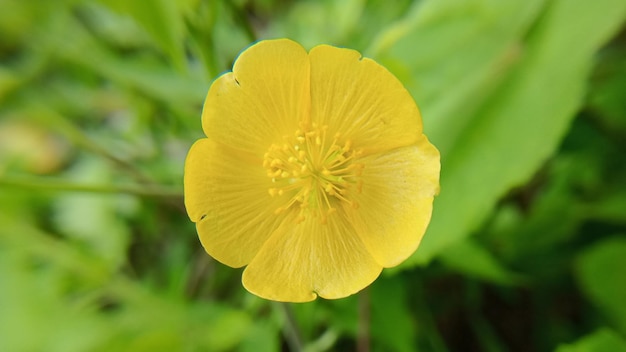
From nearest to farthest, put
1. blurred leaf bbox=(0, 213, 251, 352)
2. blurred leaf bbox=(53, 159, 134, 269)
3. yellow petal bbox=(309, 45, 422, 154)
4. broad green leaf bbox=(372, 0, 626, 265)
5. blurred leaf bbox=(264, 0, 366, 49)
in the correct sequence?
yellow petal bbox=(309, 45, 422, 154), broad green leaf bbox=(372, 0, 626, 265), blurred leaf bbox=(0, 213, 251, 352), blurred leaf bbox=(264, 0, 366, 49), blurred leaf bbox=(53, 159, 134, 269)

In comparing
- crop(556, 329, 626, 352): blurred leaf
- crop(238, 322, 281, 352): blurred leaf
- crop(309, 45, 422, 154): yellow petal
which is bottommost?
crop(238, 322, 281, 352): blurred leaf

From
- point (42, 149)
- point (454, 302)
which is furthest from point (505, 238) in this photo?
point (42, 149)

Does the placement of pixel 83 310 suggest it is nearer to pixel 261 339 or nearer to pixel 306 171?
pixel 261 339

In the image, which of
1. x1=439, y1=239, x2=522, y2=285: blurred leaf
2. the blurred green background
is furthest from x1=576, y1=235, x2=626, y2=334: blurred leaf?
x1=439, y1=239, x2=522, y2=285: blurred leaf

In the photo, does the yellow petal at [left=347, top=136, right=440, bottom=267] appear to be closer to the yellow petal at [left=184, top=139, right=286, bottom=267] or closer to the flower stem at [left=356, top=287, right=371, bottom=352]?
the yellow petal at [left=184, top=139, right=286, bottom=267]

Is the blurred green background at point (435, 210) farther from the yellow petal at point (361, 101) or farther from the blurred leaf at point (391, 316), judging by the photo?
the yellow petal at point (361, 101)

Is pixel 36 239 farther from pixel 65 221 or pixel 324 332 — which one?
pixel 324 332

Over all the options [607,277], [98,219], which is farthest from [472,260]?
[98,219]
